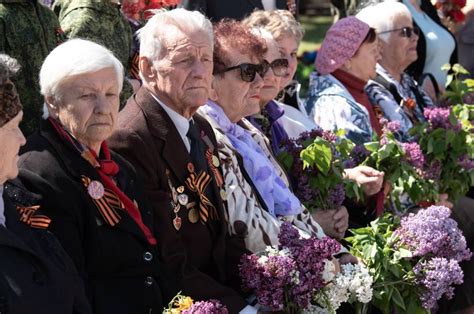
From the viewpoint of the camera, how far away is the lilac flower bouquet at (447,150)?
613cm

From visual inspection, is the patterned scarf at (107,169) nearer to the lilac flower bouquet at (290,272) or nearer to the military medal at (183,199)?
the military medal at (183,199)

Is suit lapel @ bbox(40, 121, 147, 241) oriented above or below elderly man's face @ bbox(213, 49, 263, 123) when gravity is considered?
above

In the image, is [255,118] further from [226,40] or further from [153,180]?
[153,180]

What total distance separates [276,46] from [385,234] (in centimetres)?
135

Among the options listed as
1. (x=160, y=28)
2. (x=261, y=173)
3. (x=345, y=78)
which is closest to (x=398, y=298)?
(x=261, y=173)

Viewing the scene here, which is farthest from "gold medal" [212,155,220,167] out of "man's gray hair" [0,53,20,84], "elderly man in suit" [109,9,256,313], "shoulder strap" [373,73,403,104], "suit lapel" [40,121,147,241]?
"shoulder strap" [373,73,403,104]

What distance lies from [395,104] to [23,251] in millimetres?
4183

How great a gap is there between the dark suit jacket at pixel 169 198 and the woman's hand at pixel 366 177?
1.34 meters

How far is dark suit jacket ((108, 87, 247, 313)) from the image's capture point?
4074 millimetres

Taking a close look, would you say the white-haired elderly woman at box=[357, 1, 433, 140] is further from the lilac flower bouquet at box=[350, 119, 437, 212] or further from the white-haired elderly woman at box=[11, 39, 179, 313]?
the white-haired elderly woman at box=[11, 39, 179, 313]

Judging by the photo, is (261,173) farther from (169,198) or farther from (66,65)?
(66,65)

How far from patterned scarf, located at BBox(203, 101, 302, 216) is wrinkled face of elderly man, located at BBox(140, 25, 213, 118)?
0.50 meters

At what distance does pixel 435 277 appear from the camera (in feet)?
14.9

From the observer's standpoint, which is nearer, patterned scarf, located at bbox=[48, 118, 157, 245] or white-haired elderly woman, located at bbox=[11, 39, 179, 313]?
white-haired elderly woman, located at bbox=[11, 39, 179, 313]
